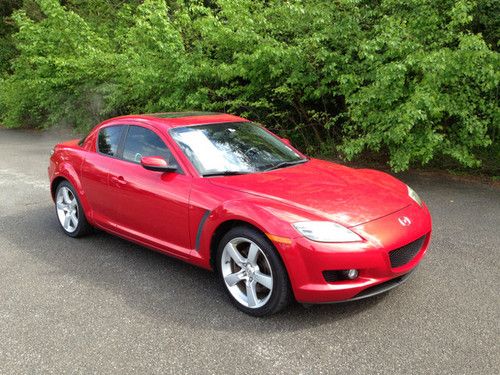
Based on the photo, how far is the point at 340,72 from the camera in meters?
8.66

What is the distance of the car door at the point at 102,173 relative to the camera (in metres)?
4.87

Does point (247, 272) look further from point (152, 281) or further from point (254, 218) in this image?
point (152, 281)

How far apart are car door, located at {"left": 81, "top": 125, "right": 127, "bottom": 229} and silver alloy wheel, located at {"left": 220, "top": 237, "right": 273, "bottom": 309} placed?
1.66 meters

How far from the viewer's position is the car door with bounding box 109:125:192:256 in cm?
406

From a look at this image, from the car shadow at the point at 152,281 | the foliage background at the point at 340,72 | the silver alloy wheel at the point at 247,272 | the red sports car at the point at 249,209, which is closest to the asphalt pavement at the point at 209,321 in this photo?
the car shadow at the point at 152,281

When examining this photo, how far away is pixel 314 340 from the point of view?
321 centimetres

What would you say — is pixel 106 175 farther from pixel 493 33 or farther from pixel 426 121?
pixel 493 33

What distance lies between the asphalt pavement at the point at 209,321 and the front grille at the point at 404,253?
36cm

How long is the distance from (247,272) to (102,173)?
212 centimetres

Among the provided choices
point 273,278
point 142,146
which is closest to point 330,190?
point 273,278

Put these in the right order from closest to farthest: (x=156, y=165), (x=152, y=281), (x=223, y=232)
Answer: (x=223, y=232) < (x=156, y=165) < (x=152, y=281)

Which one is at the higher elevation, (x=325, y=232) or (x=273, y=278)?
(x=325, y=232)

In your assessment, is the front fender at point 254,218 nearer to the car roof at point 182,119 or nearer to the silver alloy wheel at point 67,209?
the car roof at point 182,119

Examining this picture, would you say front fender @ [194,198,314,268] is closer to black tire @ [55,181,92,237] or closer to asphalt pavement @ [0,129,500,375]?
asphalt pavement @ [0,129,500,375]
